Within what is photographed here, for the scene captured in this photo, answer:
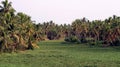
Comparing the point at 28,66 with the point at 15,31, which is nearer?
the point at 28,66

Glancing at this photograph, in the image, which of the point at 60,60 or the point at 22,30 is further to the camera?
the point at 22,30

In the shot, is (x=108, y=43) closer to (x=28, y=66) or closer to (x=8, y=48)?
(x=8, y=48)

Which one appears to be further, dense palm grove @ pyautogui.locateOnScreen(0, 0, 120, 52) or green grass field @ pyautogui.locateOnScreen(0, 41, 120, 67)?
dense palm grove @ pyautogui.locateOnScreen(0, 0, 120, 52)

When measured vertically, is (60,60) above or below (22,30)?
below

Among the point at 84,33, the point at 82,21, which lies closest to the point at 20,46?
the point at 84,33

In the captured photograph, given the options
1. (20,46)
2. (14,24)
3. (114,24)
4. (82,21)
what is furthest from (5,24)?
(82,21)

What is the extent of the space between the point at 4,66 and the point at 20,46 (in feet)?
101

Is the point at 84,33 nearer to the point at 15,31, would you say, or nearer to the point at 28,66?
the point at 15,31

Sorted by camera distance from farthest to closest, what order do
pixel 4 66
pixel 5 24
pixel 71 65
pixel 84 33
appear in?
pixel 84 33
pixel 5 24
pixel 71 65
pixel 4 66

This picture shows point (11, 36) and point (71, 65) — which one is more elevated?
point (11, 36)

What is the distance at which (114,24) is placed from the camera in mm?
96250

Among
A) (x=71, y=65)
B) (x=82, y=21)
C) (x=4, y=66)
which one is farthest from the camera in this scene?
(x=82, y=21)

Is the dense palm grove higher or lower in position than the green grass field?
higher

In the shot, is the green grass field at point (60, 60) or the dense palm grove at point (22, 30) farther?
the dense palm grove at point (22, 30)
